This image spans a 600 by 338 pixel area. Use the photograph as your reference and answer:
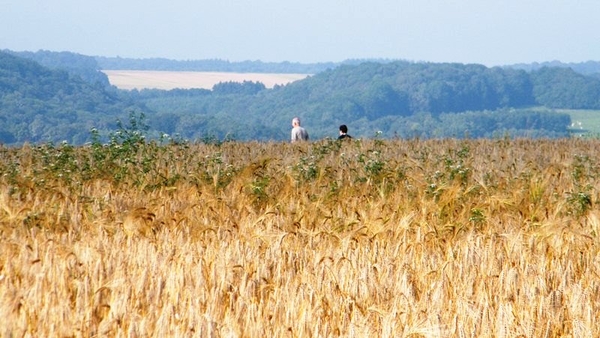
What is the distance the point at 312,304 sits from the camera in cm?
462

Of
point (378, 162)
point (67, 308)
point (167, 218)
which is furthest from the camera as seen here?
point (378, 162)

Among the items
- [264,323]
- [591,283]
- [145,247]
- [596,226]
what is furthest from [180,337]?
[596,226]

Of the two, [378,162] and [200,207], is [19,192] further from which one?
[378,162]

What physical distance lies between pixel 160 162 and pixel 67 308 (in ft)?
27.0

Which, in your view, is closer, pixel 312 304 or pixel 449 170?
pixel 312 304

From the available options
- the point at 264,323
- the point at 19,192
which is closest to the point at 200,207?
the point at 19,192

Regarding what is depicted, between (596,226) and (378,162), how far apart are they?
4387mm

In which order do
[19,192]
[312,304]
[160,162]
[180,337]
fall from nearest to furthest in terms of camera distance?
[180,337] → [312,304] → [19,192] → [160,162]

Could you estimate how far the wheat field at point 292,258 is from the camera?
4230 mm

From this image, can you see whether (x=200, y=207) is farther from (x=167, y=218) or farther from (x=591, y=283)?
(x=591, y=283)

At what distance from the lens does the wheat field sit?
13.9 feet

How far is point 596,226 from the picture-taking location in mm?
6953

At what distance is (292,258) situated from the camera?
594 centimetres

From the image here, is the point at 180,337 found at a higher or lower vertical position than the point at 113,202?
higher
